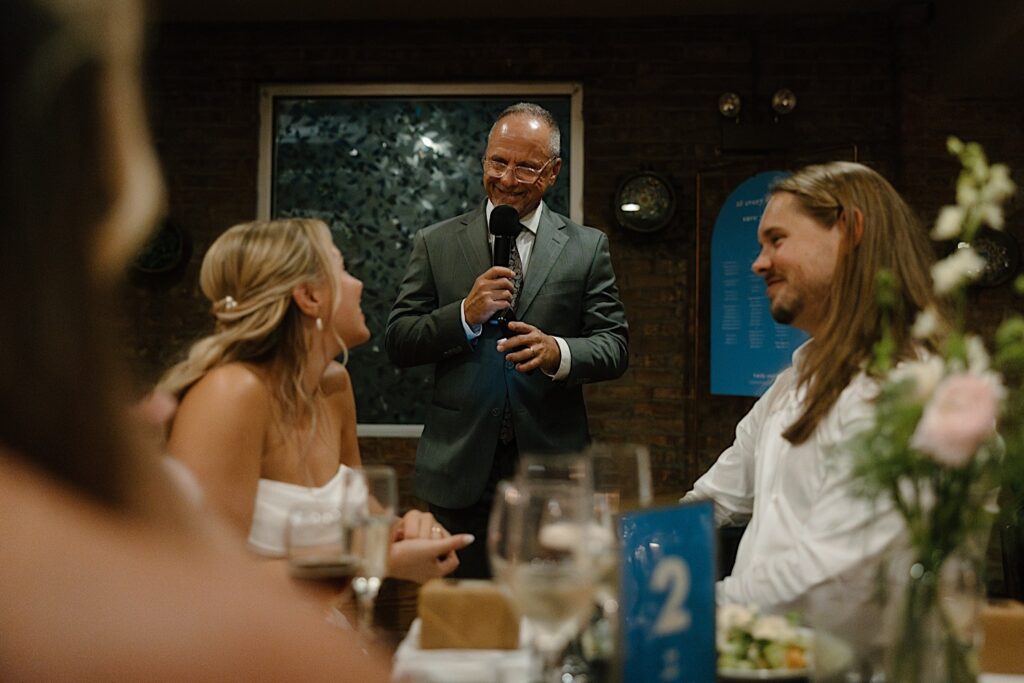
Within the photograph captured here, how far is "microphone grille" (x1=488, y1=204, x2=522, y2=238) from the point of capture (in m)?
3.13

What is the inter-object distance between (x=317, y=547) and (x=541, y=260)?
2.09 m

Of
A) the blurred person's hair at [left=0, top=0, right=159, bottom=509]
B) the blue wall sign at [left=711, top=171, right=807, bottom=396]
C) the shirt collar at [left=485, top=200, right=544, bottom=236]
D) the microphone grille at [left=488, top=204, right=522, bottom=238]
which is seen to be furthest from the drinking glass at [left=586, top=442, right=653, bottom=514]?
the blue wall sign at [left=711, top=171, right=807, bottom=396]

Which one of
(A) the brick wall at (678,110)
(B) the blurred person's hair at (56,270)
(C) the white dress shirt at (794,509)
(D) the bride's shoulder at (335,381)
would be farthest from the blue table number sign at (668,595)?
(A) the brick wall at (678,110)

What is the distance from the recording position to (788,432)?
1.94 meters

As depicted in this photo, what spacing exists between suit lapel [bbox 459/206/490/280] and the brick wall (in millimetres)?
2005

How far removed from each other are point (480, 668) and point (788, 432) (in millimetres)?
1031

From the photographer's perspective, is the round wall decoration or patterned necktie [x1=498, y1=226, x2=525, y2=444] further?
the round wall decoration

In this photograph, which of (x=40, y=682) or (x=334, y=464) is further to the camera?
(x=334, y=464)

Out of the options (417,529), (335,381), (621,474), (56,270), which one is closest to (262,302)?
(335,381)

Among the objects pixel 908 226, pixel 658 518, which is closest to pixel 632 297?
pixel 908 226

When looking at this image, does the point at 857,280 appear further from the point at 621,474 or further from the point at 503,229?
the point at 503,229

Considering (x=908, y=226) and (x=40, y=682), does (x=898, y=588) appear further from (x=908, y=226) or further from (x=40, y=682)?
(x=908, y=226)

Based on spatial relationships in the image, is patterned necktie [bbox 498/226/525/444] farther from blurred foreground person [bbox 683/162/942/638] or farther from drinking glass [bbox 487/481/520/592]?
drinking glass [bbox 487/481/520/592]

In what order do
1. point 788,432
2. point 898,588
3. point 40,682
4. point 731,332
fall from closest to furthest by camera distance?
point 40,682 → point 898,588 → point 788,432 → point 731,332
